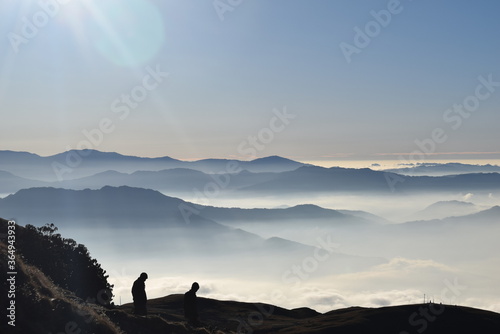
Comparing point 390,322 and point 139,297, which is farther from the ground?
point 390,322

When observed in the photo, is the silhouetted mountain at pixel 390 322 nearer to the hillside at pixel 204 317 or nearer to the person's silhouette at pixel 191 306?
the hillside at pixel 204 317

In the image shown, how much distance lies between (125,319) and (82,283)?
113 feet

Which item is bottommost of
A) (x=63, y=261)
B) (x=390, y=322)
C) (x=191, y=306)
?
(x=191, y=306)

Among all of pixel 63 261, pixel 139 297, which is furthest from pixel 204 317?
pixel 139 297

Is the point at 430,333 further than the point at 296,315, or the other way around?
the point at 296,315

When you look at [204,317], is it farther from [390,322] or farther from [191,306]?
[191,306]

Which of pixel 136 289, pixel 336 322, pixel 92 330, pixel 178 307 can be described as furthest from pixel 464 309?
pixel 92 330

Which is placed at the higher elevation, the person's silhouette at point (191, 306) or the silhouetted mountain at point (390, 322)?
the silhouetted mountain at point (390, 322)

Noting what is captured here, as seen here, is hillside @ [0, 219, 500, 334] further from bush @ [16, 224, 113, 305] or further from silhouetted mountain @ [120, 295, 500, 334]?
bush @ [16, 224, 113, 305]

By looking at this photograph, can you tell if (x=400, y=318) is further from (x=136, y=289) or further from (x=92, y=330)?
(x=92, y=330)

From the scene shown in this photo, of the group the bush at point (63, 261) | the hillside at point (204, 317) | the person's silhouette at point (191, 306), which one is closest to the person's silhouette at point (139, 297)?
the hillside at point (204, 317)

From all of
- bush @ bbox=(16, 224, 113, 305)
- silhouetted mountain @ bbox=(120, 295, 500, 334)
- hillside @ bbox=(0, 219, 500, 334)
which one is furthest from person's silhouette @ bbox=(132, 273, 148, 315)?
silhouetted mountain @ bbox=(120, 295, 500, 334)

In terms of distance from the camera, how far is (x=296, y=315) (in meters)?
107

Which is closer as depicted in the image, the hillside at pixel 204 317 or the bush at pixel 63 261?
the hillside at pixel 204 317
